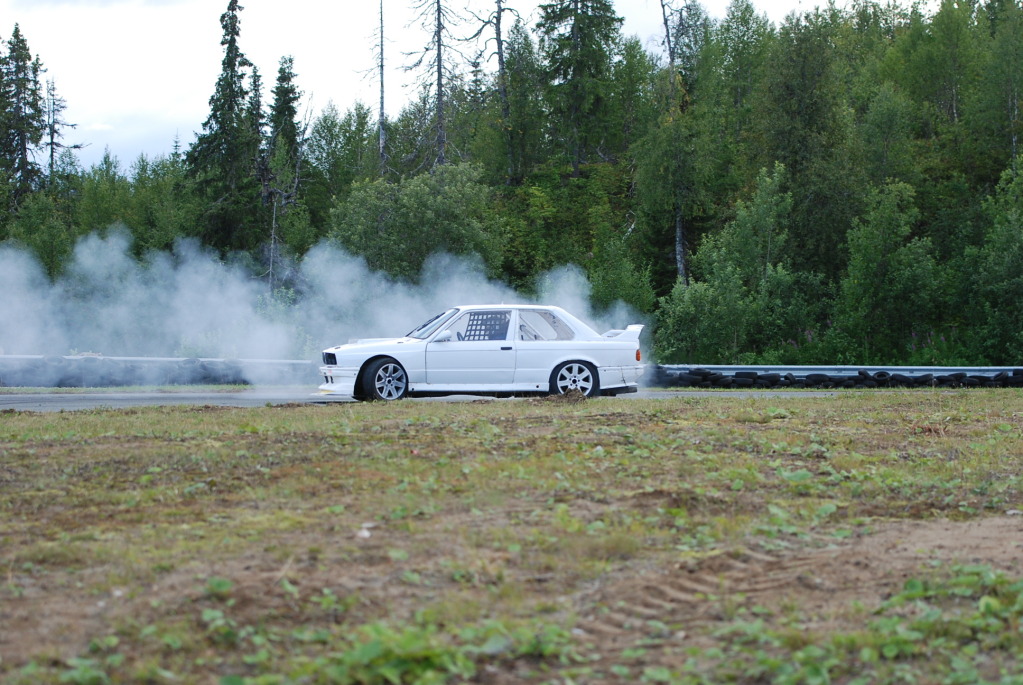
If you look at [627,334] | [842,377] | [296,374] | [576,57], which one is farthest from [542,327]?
[576,57]

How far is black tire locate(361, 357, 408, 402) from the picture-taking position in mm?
15008

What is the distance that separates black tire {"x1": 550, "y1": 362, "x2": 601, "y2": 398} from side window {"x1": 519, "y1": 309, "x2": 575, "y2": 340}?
0.47 metres

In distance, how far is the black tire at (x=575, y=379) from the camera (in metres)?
15.1

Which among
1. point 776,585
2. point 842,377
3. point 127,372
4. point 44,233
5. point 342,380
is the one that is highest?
point 44,233

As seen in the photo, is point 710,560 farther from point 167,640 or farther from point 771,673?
point 167,640

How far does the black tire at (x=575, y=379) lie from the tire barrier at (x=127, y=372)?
9.81 m

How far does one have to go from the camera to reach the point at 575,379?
15.2 meters

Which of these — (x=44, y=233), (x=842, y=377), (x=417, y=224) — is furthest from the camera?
(x=44, y=233)

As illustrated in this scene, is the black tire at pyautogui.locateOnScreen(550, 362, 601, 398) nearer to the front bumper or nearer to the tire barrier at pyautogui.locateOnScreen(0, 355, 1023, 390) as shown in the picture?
the front bumper

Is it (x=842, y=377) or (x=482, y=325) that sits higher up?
(x=482, y=325)

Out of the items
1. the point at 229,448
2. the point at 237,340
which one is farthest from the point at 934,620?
the point at 237,340

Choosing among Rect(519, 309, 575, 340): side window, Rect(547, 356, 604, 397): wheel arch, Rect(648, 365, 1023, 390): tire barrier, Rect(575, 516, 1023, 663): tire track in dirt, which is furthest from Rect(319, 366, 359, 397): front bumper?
Rect(575, 516, 1023, 663): tire track in dirt

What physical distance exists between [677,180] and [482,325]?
102ft

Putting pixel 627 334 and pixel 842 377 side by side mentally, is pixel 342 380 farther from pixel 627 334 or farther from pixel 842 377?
pixel 842 377
